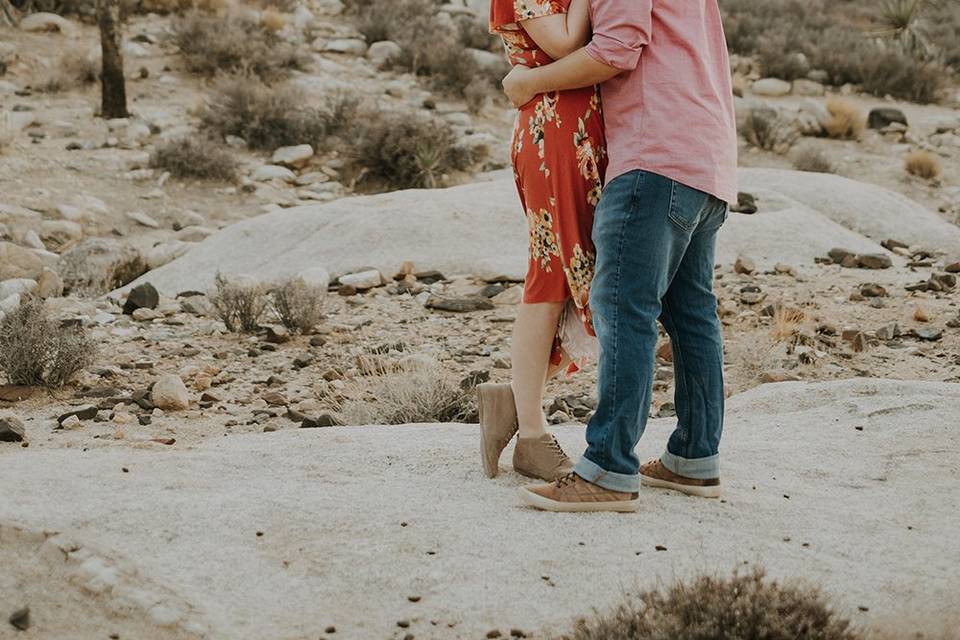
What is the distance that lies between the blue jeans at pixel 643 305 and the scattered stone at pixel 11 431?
102 inches

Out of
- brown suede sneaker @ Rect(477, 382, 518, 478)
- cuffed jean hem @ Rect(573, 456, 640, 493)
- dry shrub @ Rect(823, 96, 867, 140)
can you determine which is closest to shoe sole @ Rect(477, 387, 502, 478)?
brown suede sneaker @ Rect(477, 382, 518, 478)

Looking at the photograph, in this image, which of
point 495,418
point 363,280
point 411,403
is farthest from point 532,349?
point 363,280

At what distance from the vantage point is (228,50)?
15.4 meters

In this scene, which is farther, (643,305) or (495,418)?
(495,418)

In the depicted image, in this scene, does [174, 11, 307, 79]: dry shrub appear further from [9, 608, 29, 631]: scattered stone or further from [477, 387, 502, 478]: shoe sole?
[9, 608, 29, 631]: scattered stone

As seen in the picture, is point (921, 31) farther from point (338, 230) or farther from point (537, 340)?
point (537, 340)

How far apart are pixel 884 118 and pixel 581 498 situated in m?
15.1

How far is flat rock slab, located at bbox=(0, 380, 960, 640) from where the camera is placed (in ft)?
9.06

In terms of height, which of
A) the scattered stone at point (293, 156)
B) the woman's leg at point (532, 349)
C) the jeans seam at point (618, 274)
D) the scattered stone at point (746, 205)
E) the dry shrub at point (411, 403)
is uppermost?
the jeans seam at point (618, 274)

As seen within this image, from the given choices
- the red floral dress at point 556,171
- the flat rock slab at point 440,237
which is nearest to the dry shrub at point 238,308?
the flat rock slab at point 440,237

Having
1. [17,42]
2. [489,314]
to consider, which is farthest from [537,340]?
[17,42]

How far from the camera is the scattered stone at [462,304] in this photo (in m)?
7.26

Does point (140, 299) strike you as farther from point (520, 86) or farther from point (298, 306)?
point (520, 86)

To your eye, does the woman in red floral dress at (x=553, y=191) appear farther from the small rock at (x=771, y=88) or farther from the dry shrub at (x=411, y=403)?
the small rock at (x=771, y=88)
